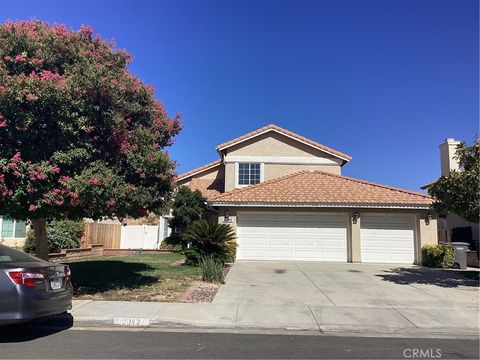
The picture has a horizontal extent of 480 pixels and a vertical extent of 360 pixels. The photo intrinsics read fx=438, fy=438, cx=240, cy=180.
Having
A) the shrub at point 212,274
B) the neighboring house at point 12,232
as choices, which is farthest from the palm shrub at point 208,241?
the neighboring house at point 12,232

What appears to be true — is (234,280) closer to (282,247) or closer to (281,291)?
(281,291)

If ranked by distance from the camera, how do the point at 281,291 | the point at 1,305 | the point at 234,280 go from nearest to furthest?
1. the point at 1,305
2. the point at 281,291
3. the point at 234,280

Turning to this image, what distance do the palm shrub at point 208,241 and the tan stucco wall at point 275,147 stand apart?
899 centimetres

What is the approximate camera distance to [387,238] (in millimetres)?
19734

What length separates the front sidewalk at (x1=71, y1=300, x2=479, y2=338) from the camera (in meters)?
8.26

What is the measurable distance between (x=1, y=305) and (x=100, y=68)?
18.7 feet

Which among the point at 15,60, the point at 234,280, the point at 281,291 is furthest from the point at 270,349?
the point at 15,60

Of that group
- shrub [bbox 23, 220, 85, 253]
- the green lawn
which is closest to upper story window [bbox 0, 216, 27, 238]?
shrub [bbox 23, 220, 85, 253]

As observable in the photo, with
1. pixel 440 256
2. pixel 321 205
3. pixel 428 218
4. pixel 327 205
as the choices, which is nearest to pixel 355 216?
pixel 327 205

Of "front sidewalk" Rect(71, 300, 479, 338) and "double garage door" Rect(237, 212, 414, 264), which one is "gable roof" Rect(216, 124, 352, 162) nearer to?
"double garage door" Rect(237, 212, 414, 264)

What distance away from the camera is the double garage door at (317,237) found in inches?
774

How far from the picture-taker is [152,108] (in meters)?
11.7

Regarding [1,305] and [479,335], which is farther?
[479,335]

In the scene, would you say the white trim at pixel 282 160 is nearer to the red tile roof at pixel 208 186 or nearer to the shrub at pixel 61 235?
the red tile roof at pixel 208 186
